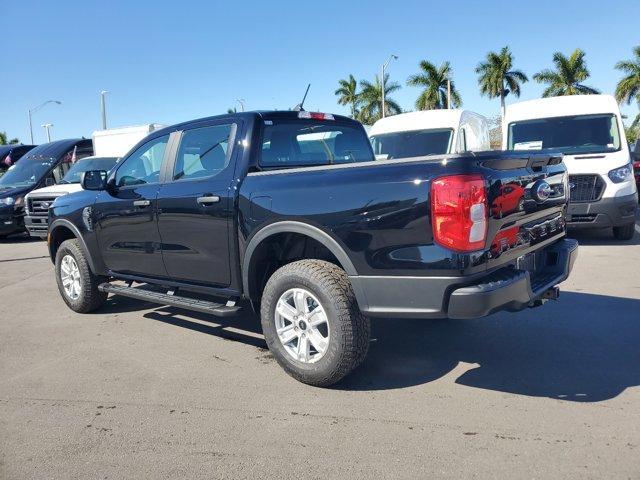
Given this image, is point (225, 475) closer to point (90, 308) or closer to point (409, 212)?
point (409, 212)

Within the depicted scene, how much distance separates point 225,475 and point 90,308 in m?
3.73

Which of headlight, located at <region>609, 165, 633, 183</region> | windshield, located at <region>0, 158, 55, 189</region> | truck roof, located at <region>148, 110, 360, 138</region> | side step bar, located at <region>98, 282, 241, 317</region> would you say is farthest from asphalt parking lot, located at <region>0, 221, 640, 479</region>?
windshield, located at <region>0, 158, 55, 189</region>

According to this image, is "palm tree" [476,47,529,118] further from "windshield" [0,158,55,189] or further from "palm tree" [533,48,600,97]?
Answer: "windshield" [0,158,55,189]

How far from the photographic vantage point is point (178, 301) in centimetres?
448

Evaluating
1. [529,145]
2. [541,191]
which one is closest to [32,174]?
[529,145]

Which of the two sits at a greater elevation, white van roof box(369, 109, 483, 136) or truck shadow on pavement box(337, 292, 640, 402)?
white van roof box(369, 109, 483, 136)

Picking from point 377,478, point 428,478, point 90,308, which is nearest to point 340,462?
point 377,478

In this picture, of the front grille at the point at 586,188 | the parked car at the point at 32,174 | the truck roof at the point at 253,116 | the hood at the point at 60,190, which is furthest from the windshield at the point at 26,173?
the front grille at the point at 586,188

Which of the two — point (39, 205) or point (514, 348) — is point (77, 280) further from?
point (39, 205)

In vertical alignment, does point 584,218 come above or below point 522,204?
below

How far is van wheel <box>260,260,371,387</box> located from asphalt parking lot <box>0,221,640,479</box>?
18 cm

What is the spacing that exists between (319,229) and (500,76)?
51.7m

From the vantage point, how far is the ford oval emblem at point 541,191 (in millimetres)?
3568

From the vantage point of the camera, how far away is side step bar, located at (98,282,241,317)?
161 inches
